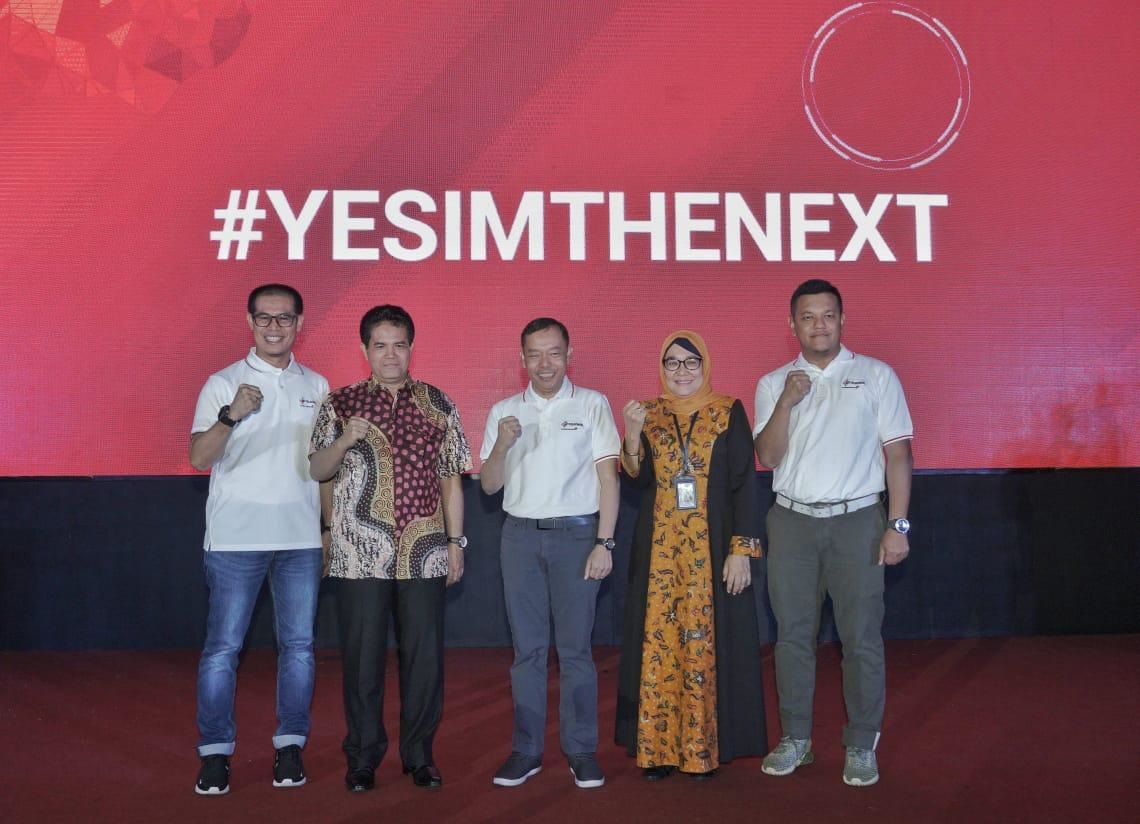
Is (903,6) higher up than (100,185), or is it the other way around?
(903,6)

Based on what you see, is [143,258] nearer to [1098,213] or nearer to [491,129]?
[491,129]

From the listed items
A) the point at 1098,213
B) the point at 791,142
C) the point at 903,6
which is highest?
the point at 903,6

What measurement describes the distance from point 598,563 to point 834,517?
707mm

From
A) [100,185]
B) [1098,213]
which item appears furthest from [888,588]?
[100,185]

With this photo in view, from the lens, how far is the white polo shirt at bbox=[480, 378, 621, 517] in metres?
2.88

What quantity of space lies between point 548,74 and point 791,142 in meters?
1.24

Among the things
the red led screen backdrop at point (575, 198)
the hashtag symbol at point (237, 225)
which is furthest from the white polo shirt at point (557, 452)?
the hashtag symbol at point (237, 225)

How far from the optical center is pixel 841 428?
2932mm

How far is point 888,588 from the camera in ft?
16.8

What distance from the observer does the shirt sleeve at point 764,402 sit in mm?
3010

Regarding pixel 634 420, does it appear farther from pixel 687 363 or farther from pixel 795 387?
pixel 795 387

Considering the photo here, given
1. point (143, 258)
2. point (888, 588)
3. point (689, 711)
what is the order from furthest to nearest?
1. point (888, 588)
2. point (143, 258)
3. point (689, 711)

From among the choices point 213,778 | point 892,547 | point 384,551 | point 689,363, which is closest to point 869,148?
point 689,363

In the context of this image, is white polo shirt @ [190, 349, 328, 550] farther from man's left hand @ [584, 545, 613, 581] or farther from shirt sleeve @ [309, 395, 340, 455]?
man's left hand @ [584, 545, 613, 581]
